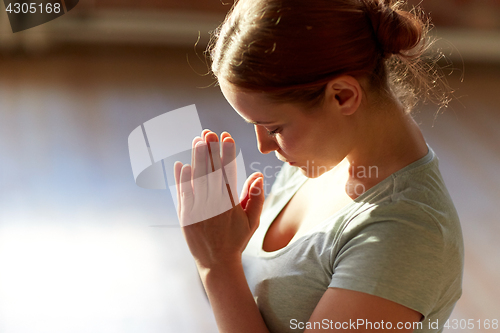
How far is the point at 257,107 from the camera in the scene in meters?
0.75

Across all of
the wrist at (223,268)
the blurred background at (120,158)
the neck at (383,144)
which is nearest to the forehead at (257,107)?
the neck at (383,144)

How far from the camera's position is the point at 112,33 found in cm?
380

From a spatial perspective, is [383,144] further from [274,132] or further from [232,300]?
[232,300]

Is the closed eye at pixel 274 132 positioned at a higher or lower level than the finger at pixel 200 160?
higher

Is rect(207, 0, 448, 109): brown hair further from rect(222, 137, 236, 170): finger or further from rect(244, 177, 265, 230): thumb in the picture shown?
rect(244, 177, 265, 230): thumb

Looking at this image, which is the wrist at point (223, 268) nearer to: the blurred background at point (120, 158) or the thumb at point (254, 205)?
the thumb at point (254, 205)

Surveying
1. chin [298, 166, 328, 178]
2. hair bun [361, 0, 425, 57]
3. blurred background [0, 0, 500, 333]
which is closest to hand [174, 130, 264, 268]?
chin [298, 166, 328, 178]

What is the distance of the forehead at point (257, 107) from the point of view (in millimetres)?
745

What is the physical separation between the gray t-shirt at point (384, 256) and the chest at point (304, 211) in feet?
0.16

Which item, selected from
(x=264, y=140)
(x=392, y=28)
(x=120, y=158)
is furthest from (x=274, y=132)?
(x=120, y=158)

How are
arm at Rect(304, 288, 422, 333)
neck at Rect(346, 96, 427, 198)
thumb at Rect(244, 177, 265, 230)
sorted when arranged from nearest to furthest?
arm at Rect(304, 288, 422, 333) < neck at Rect(346, 96, 427, 198) < thumb at Rect(244, 177, 265, 230)

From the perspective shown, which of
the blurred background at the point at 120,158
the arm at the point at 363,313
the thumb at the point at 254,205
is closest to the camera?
the arm at the point at 363,313

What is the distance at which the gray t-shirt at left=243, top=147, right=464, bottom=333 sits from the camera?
67 cm

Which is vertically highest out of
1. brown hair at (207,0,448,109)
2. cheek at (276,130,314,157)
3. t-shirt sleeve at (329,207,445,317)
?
brown hair at (207,0,448,109)
